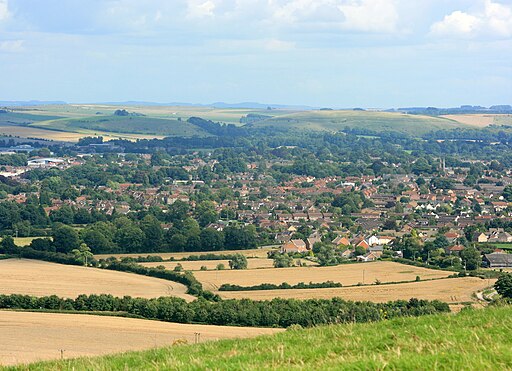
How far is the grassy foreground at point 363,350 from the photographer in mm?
8023

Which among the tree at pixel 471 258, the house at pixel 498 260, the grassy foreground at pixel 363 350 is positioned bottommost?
the house at pixel 498 260

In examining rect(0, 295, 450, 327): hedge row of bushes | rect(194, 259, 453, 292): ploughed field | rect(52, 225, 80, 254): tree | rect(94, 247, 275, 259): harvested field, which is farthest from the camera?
rect(52, 225, 80, 254): tree

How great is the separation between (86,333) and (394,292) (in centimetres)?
1581

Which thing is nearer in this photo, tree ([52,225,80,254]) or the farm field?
the farm field

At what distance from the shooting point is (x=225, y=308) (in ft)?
95.6

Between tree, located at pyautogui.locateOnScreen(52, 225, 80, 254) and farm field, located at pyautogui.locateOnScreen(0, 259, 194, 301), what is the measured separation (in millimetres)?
4988

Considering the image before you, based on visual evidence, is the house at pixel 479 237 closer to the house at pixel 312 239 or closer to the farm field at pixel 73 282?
the house at pixel 312 239

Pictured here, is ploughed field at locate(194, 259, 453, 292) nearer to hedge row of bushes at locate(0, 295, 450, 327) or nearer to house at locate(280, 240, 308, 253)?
house at locate(280, 240, 308, 253)

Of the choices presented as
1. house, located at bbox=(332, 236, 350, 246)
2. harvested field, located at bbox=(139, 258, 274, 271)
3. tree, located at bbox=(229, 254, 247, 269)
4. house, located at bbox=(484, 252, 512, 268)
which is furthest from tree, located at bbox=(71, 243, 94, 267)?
house, located at bbox=(484, 252, 512, 268)

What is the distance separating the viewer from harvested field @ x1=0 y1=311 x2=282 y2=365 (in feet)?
70.8

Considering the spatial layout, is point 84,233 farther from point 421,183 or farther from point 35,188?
point 421,183

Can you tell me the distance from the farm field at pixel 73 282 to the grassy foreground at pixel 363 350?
82.0ft

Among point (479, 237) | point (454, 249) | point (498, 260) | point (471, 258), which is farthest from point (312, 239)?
point (498, 260)

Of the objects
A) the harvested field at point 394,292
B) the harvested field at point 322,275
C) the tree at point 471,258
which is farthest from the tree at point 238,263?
the tree at point 471,258
